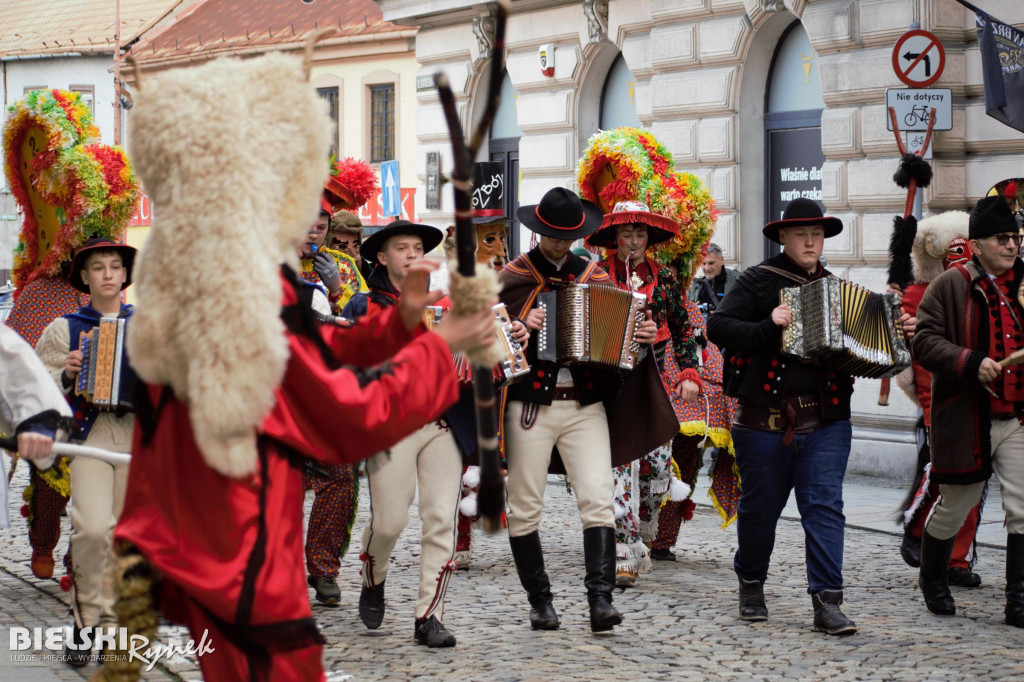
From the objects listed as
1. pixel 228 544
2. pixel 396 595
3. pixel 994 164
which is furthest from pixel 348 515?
pixel 994 164

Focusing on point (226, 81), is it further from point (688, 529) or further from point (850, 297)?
point (688, 529)

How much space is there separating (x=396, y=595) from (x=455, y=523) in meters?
1.28

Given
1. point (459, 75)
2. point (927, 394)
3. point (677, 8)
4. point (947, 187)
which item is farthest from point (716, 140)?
point (927, 394)

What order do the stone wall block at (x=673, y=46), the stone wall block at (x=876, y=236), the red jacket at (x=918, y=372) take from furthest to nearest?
the stone wall block at (x=673, y=46) < the stone wall block at (x=876, y=236) < the red jacket at (x=918, y=372)

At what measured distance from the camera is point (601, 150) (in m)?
9.88

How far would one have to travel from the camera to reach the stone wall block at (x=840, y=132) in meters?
14.3

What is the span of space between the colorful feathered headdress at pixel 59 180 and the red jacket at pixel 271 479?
16.1 ft

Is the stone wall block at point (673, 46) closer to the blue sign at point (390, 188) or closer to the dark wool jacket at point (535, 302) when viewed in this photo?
the blue sign at point (390, 188)

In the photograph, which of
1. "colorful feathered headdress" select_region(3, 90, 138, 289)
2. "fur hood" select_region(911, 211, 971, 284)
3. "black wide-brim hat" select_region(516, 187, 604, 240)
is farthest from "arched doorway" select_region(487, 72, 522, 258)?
"black wide-brim hat" select_region(516, 187, 604, 240)

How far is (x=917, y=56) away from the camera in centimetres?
1286

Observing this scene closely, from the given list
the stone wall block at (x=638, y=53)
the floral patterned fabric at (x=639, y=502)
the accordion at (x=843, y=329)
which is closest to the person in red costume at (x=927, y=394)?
the accordion at (x=843, y=329)

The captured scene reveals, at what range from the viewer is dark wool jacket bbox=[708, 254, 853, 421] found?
7.52m

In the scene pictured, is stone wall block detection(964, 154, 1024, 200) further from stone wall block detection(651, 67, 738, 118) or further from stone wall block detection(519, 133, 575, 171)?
stone wall block detection(519, 133, 575, 171)

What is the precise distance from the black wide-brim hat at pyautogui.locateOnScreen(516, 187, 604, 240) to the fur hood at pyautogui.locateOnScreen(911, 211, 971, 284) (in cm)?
267
